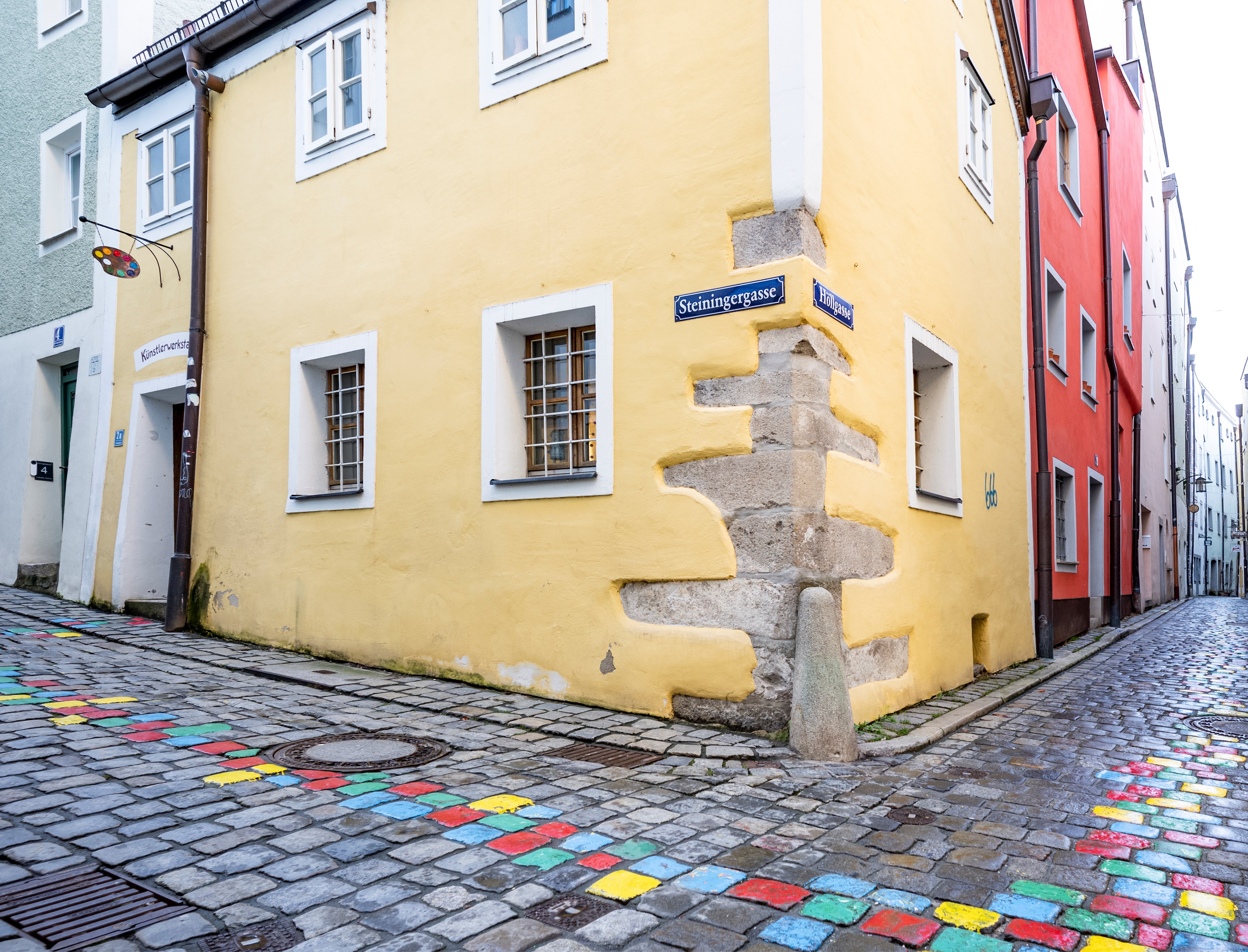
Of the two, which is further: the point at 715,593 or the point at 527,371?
the point at 527,371

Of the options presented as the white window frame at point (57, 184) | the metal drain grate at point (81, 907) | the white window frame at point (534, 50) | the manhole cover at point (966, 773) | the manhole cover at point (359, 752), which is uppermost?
the white window frame at point (57, 184)

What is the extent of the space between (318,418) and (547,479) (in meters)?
3.32

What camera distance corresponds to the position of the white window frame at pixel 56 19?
42.4ft

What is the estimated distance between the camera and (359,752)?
535 cm

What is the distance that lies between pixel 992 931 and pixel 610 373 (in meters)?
4.52

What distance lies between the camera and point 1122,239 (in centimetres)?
1933

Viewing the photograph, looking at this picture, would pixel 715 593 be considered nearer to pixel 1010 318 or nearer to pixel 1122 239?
pixel 1010 318

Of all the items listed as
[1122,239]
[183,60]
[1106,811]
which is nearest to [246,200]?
[183,60]

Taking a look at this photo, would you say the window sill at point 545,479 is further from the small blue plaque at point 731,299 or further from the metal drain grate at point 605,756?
the metal drain grate at point 605,756

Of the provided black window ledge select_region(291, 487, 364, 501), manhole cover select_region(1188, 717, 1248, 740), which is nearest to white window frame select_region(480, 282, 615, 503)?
black window ledge select_region(291, 487, 364, 501)

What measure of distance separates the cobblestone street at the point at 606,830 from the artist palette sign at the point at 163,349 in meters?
4.60

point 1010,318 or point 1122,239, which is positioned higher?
point 1122,239

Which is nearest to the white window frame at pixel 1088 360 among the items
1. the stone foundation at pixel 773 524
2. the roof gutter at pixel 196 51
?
the stone foundation at pixel 773 524

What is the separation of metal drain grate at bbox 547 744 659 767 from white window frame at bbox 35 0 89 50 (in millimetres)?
12646
